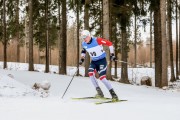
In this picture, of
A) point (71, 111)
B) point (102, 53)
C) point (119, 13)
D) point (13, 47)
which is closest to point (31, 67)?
point (119, 13)

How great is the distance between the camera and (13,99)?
343 inches

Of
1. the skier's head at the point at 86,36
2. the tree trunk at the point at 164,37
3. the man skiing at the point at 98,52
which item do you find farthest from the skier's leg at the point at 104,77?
the tree trunk at the point at 164,37

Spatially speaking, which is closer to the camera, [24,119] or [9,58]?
[24,119]

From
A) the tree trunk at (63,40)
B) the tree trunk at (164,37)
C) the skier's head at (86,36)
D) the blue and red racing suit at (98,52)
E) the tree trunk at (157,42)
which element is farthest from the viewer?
the tree trunk at (63,40)

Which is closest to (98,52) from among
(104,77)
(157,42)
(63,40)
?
(104,77)

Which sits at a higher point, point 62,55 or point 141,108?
point 62,55

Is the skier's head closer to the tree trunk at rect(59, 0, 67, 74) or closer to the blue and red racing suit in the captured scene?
the blue and red racing suit

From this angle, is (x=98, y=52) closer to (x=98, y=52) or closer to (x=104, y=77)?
(x=98, y=52)

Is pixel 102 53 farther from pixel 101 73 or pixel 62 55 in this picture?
pixel 62 55

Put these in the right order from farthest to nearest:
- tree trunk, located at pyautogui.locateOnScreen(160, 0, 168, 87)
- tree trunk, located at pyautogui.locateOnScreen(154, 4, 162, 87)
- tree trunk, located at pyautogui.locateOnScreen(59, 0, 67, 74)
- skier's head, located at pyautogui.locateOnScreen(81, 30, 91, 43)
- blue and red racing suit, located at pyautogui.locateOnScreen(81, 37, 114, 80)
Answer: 1. tree trunk, located at pyautogui.locateOnScreen(59, 0, 67, 74)
2. tree trunk, located at pyautogui.locateOnScreen(154, 4, 162, 87)
3. tree trunk, located at pyautogui.locateOnScreen(160, 0, 168, 87)
4. blue and red racing suit, located at pyautogui.locateOnScreen(81, 37, 114, 80)
5. skier's head, located at pyautogui.locateOnScreen(81, 30, 91, 43)

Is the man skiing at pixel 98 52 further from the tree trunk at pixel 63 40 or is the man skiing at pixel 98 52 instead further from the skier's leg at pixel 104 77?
the tree trunk at pixel 63 40

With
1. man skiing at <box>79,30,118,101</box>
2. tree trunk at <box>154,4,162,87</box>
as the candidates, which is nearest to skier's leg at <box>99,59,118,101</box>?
man skiing at <box>79,30,118,101</box>

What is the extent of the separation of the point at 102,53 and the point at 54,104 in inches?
85.6

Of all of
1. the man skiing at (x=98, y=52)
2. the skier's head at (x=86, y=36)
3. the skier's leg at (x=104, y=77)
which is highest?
the skier's head at (x=86, y=36)
